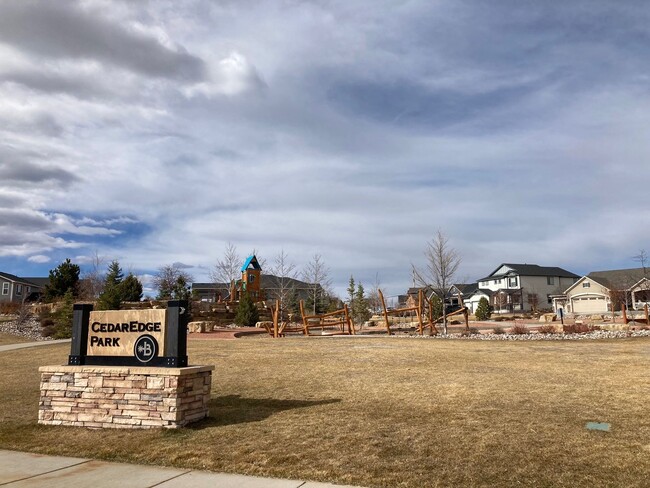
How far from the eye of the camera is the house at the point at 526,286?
74500mm

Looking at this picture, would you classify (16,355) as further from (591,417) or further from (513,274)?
(513,274)

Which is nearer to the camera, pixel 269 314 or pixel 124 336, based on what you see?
pixel 124 336

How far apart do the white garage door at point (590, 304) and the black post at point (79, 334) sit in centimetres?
6506

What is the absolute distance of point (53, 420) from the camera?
25.1ft

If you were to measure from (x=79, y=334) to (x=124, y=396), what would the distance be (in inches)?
58.1

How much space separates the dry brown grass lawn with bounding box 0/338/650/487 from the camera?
196 inches

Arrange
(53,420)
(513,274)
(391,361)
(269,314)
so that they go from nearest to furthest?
(53,420), (391,361), (269,314), (513,274)

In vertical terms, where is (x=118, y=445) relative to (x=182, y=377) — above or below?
below

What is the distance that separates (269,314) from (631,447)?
111 feet

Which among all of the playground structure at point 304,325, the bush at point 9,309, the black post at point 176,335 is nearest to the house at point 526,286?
the playground structure at point 304,325

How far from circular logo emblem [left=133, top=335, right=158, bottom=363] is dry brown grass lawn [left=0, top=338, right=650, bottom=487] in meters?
1.06

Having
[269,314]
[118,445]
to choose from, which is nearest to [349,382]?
[118,445]

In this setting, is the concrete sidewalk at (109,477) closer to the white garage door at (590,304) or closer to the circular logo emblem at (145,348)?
the circular logo emblem at (145,348)

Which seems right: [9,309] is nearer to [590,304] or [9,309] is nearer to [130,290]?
[130,290]
